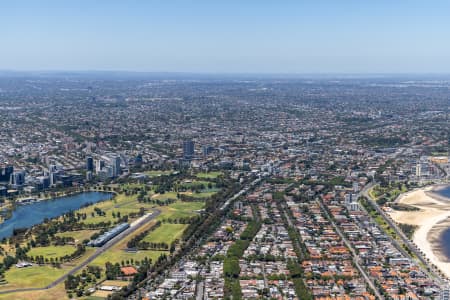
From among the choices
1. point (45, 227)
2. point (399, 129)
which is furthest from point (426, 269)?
point (399, 129)

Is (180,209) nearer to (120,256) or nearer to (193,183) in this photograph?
(193,183)

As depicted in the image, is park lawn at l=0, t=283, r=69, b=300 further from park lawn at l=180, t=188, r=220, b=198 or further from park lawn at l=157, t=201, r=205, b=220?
park lawn at l=180, t=188, r=220, b=198

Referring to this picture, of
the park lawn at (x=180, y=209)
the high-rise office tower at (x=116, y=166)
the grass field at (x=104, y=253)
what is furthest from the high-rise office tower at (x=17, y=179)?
the park lawn at (x=180, y=209)

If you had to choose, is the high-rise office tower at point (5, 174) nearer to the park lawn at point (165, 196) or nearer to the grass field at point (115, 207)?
the grass field at point (115, 207)

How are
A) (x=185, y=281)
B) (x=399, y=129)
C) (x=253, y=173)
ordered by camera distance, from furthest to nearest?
(x=399, y=129) < (x=253, y=173) < (x=185, y=281)

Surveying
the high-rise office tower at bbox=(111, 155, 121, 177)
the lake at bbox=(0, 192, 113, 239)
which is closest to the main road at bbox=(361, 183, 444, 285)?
the lake at bbox=(0, 192, 113, 239)

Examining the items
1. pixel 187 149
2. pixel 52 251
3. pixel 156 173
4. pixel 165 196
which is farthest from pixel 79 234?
pixel 187 149

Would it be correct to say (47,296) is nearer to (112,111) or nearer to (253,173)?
(253,173)
